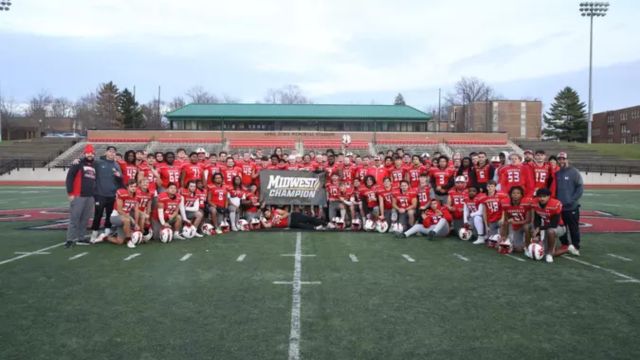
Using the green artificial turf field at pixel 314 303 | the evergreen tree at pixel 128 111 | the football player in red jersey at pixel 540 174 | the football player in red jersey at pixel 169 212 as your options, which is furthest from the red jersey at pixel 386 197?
the evergreen tree at pixel 128 111

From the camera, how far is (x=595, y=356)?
3.52m

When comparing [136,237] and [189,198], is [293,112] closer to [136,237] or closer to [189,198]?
[189,198]

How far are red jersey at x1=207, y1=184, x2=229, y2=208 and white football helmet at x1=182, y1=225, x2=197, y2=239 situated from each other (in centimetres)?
89

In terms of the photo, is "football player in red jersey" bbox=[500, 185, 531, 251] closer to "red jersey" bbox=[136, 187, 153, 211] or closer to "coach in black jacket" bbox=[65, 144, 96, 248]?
"red jersey" bbox=[136, 187, 153, 211]

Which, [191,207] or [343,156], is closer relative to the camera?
[191,207]

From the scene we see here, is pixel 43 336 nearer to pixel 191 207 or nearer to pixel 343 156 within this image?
pixel 191 207

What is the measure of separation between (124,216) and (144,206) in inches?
15.2

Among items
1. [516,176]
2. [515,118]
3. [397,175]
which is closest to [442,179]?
[397,175]

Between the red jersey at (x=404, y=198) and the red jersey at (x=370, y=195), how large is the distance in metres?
0.49

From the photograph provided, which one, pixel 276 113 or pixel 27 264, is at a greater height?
pixel 276 113

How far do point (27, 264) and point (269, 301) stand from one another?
4.03 metres

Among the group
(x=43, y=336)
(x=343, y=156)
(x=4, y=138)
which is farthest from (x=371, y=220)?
(x=4, y=138)

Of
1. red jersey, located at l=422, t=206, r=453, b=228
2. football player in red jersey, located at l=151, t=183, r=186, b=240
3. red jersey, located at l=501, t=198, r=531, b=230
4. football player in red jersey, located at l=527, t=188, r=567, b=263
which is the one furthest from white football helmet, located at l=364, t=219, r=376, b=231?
football player in red jersey, located at l=151, t=183, r=186, b=240

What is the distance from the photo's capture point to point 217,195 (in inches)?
384
